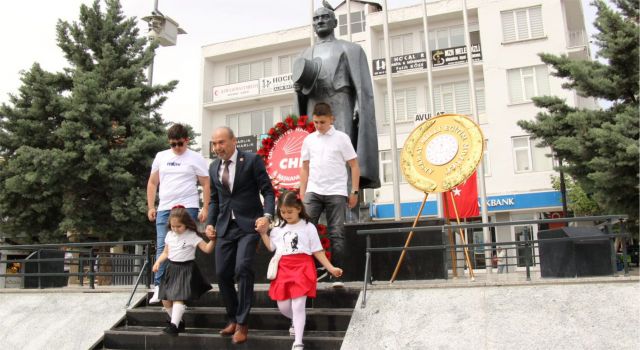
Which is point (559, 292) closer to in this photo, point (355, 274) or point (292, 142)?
point (355, 274)

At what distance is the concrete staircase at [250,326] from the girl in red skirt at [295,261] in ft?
1.39

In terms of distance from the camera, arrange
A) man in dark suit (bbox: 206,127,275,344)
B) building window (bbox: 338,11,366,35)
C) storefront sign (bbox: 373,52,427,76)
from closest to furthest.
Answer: man in dark suit (bbox: 206,127,275,344)
storefront sign (bbox: 373,52,427,76)
building window (bbox: 338,11,366,35)

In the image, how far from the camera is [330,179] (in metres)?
6.00

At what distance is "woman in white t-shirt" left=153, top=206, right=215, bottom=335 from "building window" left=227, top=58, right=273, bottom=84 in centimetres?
3019

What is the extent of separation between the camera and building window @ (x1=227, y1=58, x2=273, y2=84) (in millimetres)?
35562

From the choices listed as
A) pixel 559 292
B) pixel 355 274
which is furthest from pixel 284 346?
pixel 559 292

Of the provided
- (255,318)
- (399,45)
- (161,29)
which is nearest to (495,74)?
(399,45)

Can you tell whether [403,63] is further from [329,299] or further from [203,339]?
[203,339]

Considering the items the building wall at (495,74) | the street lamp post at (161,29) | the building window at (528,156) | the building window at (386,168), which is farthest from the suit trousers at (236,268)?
the building window at (386,168)

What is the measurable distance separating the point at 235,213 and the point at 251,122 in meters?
30.0

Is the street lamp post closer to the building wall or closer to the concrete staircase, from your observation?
the building wall

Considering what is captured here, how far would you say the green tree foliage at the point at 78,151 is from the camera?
17.2 meters

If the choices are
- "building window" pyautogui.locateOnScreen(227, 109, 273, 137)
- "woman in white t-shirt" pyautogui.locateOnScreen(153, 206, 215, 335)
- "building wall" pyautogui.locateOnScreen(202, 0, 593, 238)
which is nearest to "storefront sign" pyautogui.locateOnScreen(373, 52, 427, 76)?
"building wall" pyautogui.locateOnScreen(202, 0, 593, 238)

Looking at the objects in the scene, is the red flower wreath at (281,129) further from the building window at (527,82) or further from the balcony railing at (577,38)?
the balcony railing at (577,38)
